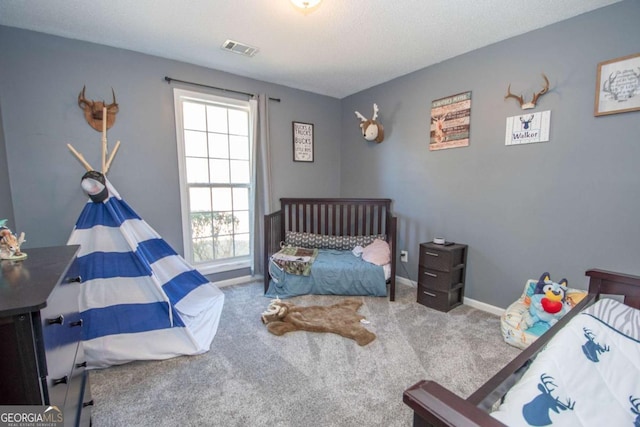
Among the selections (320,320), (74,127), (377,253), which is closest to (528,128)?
(377,253)

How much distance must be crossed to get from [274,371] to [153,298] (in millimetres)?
938

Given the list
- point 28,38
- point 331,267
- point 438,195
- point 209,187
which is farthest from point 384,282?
point 28,38

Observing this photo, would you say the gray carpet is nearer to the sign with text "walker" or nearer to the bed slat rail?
the bed slat rail

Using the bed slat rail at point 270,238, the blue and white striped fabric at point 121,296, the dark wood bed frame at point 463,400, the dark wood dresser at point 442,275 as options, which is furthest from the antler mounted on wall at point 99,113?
A: the dark wood dresser at point 442,275

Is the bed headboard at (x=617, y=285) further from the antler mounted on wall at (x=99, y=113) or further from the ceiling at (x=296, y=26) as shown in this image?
the antler mounted on wall at (x=99, y=113)

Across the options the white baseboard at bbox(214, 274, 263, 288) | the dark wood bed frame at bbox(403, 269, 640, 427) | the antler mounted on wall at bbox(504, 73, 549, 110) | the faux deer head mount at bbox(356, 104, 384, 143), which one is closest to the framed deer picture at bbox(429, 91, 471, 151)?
the antler mounted on wall at bbox(504, 73, 549, 110)

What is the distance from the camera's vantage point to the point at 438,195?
2836mm

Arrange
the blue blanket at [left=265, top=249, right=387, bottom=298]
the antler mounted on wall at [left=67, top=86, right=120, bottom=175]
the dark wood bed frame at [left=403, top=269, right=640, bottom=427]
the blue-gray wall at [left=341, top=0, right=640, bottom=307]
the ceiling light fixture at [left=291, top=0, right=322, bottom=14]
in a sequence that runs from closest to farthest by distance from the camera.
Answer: the dark wood bed frame at [left=403, top=269, right=640, bottom=427] < the ceiling light fixture at [left=291, top=0, right=322, bottom=14] < the blue-gray wall at [left=341, top=0, right=640, bottom=307] < the antler mounted on wall at [left=67, top=86, right=120, bottom=175] < the blue blanket at [left=265, top=249, right=387, bottom=298]

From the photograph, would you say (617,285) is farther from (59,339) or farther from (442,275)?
(59,339)

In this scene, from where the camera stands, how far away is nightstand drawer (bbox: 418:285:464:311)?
8.19 feet

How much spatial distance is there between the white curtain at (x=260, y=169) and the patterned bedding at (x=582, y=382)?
261 cm

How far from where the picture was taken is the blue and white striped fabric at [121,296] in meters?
1.73

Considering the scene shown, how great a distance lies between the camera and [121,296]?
70.9 inches

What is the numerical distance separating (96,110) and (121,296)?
1.57 metres
